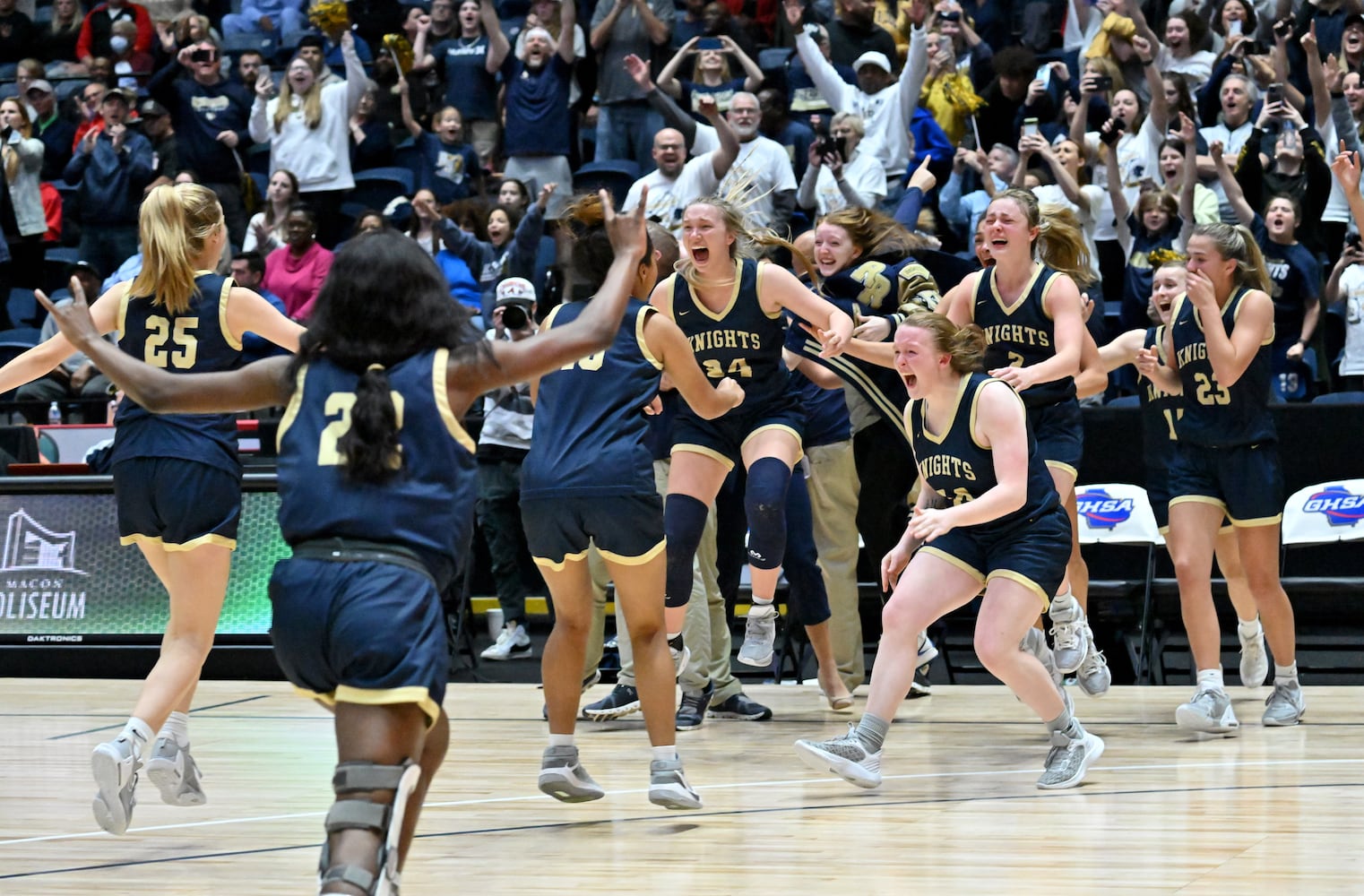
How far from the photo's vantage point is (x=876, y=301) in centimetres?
726

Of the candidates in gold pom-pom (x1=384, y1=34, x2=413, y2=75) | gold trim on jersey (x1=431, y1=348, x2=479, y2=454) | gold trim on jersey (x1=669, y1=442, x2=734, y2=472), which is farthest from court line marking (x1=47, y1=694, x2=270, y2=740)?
gold pom-pom (x1=384, y1=34, x2=413, y2=75)

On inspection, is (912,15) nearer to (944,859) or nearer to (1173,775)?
(1173,775)

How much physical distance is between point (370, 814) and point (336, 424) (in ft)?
2.54

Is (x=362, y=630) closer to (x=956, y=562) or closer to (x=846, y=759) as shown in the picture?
(x=846, y=759)

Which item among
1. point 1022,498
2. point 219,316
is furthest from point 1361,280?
point 219,316

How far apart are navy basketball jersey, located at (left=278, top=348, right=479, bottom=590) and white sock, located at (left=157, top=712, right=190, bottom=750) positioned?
1995mm

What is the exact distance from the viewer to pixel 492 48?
45.0ft

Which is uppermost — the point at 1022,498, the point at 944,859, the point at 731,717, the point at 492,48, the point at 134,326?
the point at 492,48

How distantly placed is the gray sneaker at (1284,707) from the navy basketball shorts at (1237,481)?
0.73m

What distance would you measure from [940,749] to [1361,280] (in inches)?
211

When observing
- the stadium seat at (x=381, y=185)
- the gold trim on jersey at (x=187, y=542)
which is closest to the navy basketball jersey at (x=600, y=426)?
the gold trim on jersey at (x=187, y=542)

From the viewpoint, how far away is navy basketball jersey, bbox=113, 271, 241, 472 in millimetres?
5102

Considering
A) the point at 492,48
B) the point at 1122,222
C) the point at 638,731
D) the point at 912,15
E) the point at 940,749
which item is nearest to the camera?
the point at 940,749

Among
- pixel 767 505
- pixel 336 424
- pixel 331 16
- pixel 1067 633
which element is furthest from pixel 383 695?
pixel 331 16
